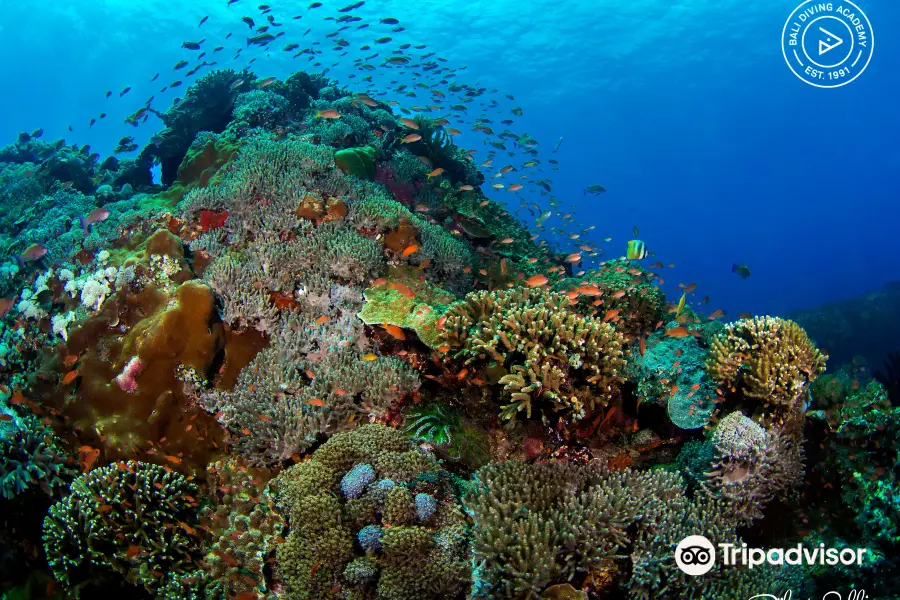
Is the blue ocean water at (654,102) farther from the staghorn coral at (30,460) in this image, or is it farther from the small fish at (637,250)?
the staghorn coral at (30,460)

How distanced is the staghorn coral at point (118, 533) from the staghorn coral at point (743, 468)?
583 cm

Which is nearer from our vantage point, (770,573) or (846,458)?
(770,573)

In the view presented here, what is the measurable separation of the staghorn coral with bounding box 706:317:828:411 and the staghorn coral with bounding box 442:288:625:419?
1445mm

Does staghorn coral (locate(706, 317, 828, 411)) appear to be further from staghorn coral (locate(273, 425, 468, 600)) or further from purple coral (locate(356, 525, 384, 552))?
purple coral (locate(356, 525, 384, 552))

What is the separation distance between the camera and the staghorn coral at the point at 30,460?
503 centimetres

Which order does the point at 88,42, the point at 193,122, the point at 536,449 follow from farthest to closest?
the point at 88,42
the point at 193,122
the point at 536,449

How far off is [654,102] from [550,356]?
293 ft

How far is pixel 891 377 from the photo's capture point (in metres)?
11.3

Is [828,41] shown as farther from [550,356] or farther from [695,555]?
[695,555]

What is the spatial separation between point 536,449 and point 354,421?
2.16m

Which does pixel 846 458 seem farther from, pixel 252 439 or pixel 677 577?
pixel 252 439

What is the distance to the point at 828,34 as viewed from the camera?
97.0 feet

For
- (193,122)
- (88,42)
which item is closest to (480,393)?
(193,122)

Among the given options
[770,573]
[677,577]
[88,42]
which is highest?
[88,42]
